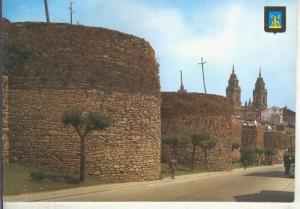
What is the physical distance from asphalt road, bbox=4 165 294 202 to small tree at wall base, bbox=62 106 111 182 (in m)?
0.82

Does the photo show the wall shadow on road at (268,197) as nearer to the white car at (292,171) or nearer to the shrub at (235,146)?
the white car at (292,171)

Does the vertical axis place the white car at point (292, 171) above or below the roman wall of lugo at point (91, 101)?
below

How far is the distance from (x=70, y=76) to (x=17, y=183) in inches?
92.5

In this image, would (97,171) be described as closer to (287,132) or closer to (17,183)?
(17,183)

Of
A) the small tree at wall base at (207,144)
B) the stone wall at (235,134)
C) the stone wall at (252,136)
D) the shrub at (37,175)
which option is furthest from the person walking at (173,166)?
the shrub at (37,175)

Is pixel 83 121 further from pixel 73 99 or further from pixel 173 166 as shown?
pixel 173 166

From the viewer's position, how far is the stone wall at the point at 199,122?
10.9 metres

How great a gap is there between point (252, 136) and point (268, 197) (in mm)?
4431

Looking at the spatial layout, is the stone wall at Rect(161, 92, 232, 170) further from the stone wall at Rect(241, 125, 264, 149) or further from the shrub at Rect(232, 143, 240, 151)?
the stone wall at Rect(241, 125, 264, 149)

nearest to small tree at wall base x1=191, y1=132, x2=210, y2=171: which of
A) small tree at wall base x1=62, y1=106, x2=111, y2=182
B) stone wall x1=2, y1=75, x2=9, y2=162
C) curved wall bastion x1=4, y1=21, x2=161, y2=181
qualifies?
curved wall bastion x1=4, y1=21, x2=161, y2=181

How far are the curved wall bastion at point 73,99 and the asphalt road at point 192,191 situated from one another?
0.74m

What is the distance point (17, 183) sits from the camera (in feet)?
26.7

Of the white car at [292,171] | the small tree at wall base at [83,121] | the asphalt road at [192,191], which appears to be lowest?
the asphalt road at [192,191]

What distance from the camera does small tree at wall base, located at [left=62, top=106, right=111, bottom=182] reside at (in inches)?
361
